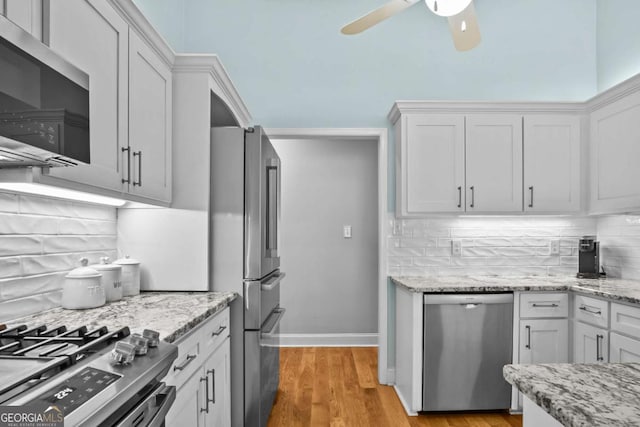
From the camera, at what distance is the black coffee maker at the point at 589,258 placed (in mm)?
3266

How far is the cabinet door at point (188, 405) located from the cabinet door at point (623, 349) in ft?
7.39

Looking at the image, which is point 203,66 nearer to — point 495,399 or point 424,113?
point 424,113

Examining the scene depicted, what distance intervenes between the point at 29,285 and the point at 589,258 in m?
3.55

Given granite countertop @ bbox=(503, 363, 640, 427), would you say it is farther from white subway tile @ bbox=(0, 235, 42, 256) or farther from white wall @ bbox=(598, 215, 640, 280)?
white wall @ bbox=(598, 215, 640, 280)

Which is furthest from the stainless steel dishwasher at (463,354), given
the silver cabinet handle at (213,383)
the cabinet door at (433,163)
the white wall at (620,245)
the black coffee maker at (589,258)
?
the silver cabinet handle at (213,383)

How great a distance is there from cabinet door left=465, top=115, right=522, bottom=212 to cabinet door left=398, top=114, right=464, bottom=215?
0.08 meters

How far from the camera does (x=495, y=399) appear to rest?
9.52 feet

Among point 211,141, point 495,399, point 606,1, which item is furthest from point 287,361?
point 606,1

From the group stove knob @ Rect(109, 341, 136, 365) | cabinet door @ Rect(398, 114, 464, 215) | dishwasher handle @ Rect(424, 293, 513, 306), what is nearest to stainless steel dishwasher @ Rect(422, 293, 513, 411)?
dishwasher handle @ Rect(424, 293, 513, 306)

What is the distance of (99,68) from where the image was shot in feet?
5.34

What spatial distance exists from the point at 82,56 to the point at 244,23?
7.73ft

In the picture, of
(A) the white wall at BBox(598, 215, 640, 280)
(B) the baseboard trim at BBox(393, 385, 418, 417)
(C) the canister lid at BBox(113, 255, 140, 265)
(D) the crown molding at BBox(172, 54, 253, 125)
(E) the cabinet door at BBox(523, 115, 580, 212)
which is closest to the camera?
(C) the canister lid at BBox(113, 255, 140, 265)

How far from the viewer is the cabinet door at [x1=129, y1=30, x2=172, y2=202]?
1881 millimetres

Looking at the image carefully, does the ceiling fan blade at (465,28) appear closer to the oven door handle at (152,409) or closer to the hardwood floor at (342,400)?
the oven door handle at (152,409)
